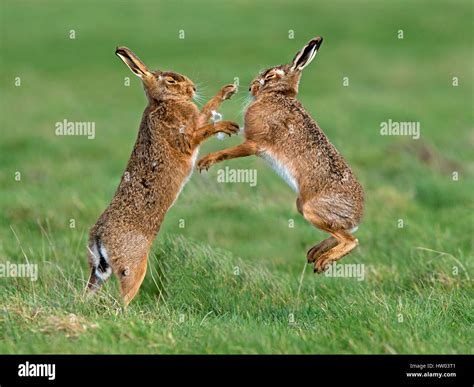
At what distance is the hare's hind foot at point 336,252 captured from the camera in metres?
8.46

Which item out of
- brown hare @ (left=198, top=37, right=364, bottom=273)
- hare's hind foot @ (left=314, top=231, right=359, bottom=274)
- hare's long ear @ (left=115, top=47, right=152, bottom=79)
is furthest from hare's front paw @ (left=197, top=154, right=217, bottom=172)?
hare's hind foot @ (left=314, top=231, right=359, bottom=274)

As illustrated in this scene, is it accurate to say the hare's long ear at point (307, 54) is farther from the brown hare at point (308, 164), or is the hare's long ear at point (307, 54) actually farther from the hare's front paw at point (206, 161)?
the hare's front paw at point (206, 161)

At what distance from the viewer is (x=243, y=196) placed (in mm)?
14664

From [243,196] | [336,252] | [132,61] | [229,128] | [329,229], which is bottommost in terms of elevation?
[336,252]

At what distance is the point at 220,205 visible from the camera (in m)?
13.8

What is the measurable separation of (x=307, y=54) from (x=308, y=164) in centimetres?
106

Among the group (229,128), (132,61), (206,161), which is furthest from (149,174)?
(132,61)

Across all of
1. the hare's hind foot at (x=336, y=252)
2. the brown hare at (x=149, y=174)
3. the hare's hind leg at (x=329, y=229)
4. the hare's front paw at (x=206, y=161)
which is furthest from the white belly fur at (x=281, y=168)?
the hare's hind foot at (x=336, y=252)

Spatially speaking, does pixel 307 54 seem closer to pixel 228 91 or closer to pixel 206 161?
pixel 228 91

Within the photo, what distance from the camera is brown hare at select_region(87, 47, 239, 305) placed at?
8.68m

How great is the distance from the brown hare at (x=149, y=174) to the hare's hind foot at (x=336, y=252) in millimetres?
1391

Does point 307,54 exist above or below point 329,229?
above
